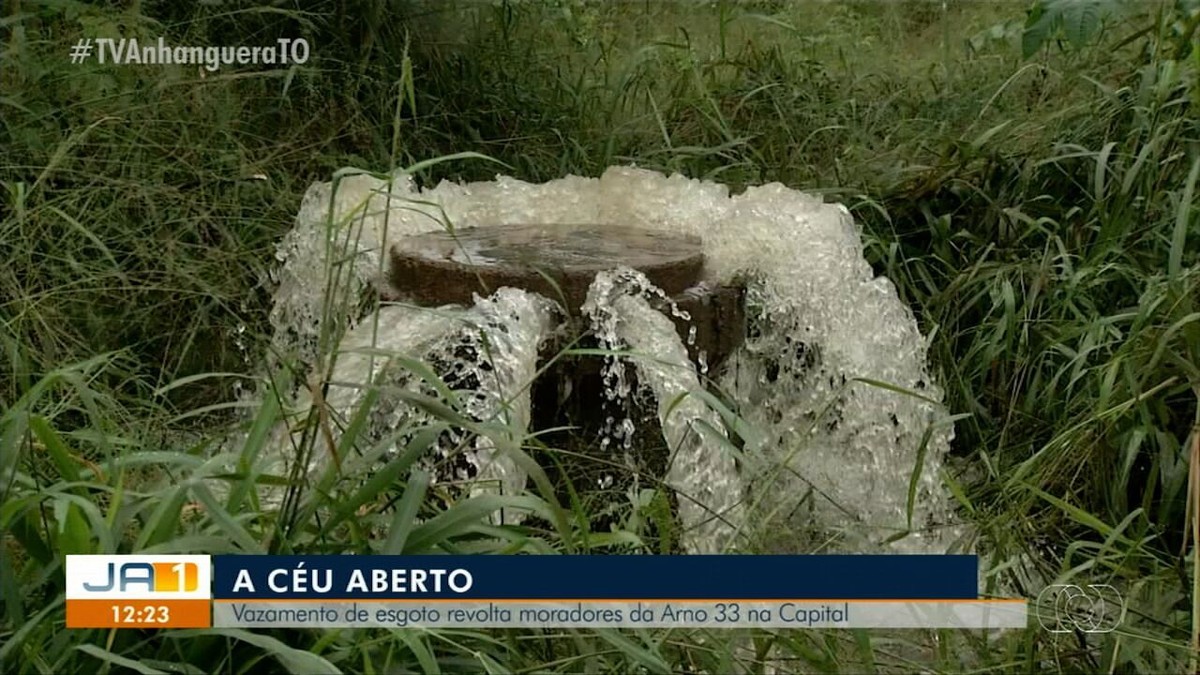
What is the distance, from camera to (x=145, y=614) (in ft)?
5.17

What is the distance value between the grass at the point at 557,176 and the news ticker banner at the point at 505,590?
0.10 ft

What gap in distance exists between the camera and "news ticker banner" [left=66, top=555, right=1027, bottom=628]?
158 centimetres

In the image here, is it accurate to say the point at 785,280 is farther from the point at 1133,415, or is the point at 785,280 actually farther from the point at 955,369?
the point at 1133,415

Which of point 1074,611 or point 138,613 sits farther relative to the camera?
point 1074,611

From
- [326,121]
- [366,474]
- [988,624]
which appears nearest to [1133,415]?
[988,624]

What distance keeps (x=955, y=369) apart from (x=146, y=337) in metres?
1.79

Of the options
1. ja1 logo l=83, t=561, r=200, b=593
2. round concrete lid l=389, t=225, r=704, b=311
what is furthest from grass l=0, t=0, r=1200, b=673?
round concrete lid l=389, t=225, r=704, b=311

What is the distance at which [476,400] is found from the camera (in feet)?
8.41

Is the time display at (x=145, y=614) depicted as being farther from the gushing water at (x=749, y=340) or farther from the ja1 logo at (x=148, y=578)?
the gushing water at (x=749, y=340)

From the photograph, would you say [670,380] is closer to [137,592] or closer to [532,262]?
[532,262]

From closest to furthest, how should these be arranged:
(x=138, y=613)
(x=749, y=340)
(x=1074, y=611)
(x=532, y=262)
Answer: (x=138, y=613) < (x=1074, y=611) < (x=532, y=262) < (x=749, y=340)

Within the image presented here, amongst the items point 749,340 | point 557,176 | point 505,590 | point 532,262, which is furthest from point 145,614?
point 557,176

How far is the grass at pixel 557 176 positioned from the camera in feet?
5.58

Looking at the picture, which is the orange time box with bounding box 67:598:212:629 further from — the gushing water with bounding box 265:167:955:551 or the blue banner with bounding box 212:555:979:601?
the gushing water with bounding box 265:167:955:551
